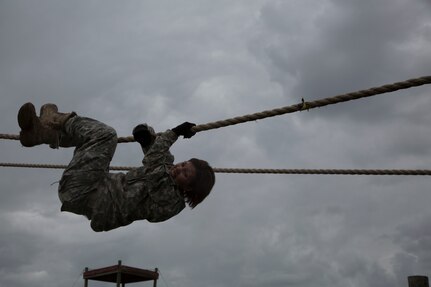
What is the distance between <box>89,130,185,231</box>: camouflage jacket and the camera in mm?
3883

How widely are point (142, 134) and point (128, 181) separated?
0.37m

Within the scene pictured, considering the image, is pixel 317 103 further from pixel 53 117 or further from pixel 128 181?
pixel 53 117

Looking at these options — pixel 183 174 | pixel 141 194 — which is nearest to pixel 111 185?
pixel 141 194

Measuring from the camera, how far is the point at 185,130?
12.9ft

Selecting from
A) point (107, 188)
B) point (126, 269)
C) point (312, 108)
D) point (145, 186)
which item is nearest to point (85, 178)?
point (107, 188)

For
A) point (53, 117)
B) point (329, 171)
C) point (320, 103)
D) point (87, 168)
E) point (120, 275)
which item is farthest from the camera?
point (120, 275)

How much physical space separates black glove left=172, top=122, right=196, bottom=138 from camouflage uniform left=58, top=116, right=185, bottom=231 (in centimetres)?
4

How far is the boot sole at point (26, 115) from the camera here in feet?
13.9

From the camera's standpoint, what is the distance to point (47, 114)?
4.26m

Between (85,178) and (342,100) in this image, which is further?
(85,178)

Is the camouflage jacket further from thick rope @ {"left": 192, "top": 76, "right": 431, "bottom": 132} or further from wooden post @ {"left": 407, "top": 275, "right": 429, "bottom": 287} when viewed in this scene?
wooden post @ {"left": 407, "top": 275, "right": 429, "bottom": 287}

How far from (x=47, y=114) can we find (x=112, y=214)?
1039mm

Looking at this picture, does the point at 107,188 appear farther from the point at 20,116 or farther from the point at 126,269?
the point at 126,269

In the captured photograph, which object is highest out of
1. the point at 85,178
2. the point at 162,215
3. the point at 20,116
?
the point at 20,116
